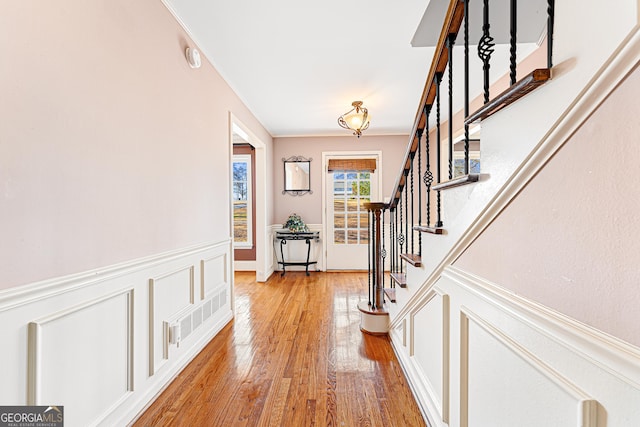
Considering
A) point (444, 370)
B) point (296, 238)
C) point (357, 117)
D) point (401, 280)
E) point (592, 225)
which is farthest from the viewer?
point (296, 238)

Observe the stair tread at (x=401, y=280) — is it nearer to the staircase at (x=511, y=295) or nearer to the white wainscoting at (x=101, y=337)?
the staircase at (x=511, y=295)

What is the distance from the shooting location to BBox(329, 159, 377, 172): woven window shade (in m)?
5.42

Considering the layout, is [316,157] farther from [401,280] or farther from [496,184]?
[496,184]

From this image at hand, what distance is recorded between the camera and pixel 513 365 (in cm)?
87

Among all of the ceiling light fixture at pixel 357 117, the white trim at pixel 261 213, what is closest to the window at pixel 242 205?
the white trim at pixel 261 213

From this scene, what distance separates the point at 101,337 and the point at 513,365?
1.67 metres

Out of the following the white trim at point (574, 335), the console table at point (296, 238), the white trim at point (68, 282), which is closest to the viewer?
the white trim at point (574, 335)

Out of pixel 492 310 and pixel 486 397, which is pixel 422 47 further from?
pixel 486 397

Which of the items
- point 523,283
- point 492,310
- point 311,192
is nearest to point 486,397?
point 492,310

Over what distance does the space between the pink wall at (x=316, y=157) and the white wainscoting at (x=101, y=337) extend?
3220 millimetres

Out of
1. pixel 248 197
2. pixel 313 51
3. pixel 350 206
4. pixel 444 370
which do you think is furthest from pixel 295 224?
pixel 444 370

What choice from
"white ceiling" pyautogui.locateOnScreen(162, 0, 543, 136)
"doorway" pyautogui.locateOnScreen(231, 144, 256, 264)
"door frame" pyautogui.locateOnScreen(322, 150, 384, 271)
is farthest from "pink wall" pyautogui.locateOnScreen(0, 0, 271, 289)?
"doorway" pyautogui.locateOnScreen(231, 144, 256, 264)

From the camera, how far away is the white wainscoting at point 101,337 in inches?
42.3

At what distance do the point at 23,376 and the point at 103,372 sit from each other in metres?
0.41
